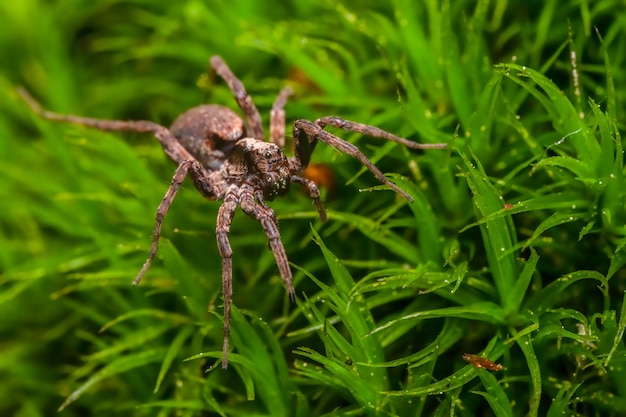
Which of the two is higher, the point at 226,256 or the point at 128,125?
the point at 128,125

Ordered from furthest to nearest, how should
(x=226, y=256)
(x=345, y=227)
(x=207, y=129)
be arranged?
(x=207, y=129) → (x=345, y=227) → (x=226, y=256)

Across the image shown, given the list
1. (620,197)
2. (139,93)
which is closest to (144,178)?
(139,93)

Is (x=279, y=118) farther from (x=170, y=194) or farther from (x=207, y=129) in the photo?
(x=170, y=194)

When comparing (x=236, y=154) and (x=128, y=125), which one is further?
(x=128, y=125)

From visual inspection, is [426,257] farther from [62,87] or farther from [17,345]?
[62,87]

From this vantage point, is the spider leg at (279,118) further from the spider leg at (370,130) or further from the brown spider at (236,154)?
the spider leg at (370,130)

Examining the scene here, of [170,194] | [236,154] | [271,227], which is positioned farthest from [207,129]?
[271,227]

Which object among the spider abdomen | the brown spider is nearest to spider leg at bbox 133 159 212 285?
the brown spider

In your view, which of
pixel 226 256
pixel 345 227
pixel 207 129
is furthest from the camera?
pixel 207 129
